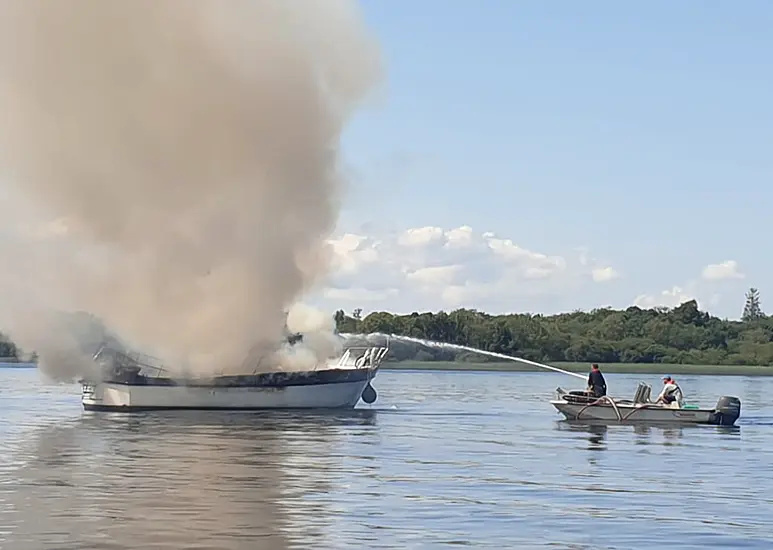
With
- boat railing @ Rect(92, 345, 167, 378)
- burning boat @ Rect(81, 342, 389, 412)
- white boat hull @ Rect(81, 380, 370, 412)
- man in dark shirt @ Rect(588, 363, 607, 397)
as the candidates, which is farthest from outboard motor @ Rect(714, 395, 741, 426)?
boat railing @ Rect(92, 345, 167, 378)

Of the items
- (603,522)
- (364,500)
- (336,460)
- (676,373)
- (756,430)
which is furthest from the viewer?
(676,373)

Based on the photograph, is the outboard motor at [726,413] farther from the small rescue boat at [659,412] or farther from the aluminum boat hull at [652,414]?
the aluminum boat hull at [652,414]

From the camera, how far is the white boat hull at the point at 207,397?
6006cm

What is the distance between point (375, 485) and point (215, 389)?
29300 millimetres

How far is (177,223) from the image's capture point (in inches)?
2416

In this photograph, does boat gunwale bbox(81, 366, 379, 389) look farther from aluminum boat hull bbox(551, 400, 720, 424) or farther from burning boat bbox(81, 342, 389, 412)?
aluminum boat hull bbox(551, 400, 720, 424)

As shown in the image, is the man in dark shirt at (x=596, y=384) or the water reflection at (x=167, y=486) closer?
the water reflection at (x=167, y=486)

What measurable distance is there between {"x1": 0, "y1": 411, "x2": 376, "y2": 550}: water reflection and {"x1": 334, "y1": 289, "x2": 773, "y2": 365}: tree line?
89.9 m

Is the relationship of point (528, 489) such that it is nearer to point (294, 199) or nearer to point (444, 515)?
point (444, 515)

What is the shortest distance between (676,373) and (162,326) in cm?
10743

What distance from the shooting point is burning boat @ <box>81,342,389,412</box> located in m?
60.1

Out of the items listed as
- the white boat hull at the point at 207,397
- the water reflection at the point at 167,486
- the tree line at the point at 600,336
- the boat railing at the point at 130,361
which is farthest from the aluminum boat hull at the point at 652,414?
the tree line at the point at 600,336

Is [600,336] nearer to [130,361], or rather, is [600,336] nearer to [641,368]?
[641,368]

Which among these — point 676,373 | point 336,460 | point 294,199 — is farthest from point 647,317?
point 336,460
